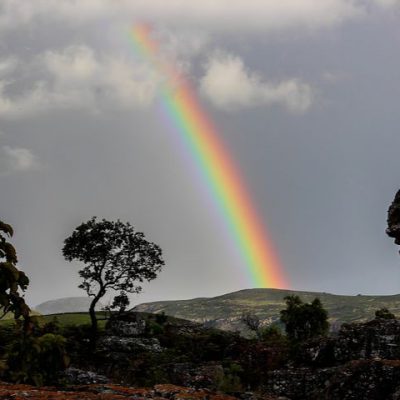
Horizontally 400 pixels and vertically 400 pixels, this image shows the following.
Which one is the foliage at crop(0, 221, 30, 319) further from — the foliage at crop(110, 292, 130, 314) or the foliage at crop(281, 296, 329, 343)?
the foliage at crop(281, 296, 329, 343)

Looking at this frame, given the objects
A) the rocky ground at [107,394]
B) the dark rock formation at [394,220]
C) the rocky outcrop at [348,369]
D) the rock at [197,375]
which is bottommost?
the rock at [197,375]

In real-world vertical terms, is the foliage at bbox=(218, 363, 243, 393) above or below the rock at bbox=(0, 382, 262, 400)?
below

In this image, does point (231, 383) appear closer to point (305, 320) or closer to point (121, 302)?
point (121, 302)

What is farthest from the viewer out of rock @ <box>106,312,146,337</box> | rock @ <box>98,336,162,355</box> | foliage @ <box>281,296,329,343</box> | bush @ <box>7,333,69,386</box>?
foliage @ <box>281,296,329,343</box>

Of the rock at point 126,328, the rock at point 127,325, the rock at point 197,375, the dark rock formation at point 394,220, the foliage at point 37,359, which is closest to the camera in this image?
the dark rock formation at point 394,220

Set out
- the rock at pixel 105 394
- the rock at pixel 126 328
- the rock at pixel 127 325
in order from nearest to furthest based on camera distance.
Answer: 1. the rock at pixel 105 394
2. the rock at pixel 126 328
3. the rock at pixel 127 325

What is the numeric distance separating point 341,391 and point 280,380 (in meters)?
7.95

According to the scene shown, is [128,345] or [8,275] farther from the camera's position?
[128,345]

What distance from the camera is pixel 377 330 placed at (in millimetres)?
34844

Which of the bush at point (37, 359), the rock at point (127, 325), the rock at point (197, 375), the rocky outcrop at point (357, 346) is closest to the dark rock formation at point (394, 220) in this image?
the rocky outcrop at point (357, 346)

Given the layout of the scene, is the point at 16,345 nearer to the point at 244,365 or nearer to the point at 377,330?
the point at 244,365

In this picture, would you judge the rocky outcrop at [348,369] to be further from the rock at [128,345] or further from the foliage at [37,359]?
the rock at [128,345]

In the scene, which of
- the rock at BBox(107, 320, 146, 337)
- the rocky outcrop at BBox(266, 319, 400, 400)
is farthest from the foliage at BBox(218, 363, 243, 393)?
the rock at BBox(107, 320, 146, 337)

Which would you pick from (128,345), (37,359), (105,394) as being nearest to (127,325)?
(128,345)
